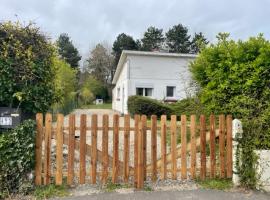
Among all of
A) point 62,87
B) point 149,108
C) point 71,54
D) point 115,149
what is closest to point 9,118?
point 115,149

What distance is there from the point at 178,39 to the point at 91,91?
1873 centimetres

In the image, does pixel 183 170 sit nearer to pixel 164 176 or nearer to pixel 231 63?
pixel 164 176

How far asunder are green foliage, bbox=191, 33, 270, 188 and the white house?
1261cm

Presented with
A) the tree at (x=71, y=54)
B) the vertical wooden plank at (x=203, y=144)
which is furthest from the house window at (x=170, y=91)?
the tree at (x=71, y=54)

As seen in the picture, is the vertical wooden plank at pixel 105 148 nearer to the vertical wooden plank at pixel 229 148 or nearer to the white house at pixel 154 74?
the vertical wooden plank at pixel 229 148

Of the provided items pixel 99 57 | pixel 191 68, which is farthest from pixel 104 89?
pixel 191 68

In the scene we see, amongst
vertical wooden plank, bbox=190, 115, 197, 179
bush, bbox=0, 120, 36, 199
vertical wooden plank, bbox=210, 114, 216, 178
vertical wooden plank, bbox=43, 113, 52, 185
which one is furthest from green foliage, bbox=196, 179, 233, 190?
bush, bbox=0, 120, 36, 199

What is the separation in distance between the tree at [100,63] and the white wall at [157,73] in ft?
109

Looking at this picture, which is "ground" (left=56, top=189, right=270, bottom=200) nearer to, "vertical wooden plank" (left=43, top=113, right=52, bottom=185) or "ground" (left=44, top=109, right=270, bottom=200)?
"ground" (left=44, top=109, right=270, bottom=200)

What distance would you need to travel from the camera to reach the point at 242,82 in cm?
534

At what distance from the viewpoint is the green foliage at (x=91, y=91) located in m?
42.2

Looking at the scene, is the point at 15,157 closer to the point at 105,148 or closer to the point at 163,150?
the point at 105,148

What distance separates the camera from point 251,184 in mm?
4523

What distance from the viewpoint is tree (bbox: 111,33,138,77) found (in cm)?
5222
